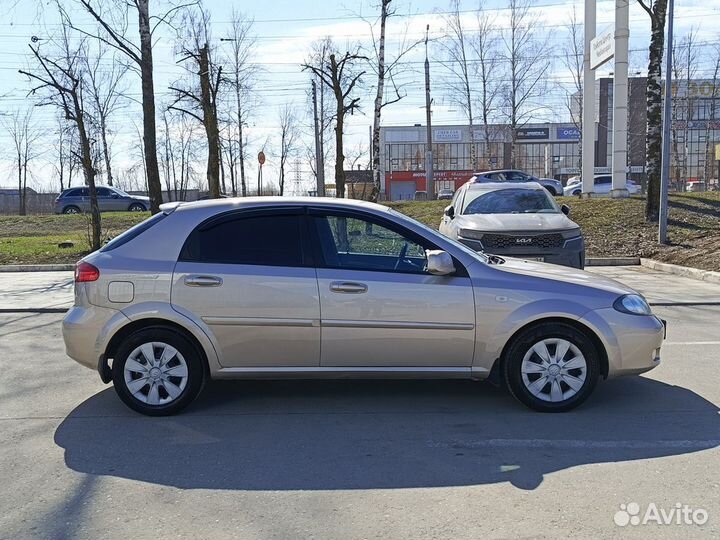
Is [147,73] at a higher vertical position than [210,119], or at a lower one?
higher

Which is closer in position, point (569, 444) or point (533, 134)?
point (569, 444)

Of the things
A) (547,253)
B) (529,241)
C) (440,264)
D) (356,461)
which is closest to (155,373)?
(356,461)

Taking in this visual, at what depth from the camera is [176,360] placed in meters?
5.20

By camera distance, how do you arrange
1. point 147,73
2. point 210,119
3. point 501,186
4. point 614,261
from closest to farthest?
1. point 501,186
2. point 614,261
3. point 147,73
4. point 210,119

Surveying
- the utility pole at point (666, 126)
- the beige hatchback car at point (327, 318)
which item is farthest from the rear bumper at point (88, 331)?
the utility pole at point (666, 126)

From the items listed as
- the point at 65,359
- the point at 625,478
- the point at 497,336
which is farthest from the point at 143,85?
the point at 625,478

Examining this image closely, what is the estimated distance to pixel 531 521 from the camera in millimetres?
3516

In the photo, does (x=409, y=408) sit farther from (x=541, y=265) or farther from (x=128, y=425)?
(x=128, y=425)

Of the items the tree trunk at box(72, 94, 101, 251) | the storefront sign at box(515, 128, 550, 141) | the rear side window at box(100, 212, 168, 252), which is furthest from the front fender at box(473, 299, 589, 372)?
the storefront sign at box(515, 128, 550, 141)

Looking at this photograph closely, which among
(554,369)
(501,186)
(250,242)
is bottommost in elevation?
(554,369)

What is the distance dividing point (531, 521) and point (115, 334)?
3.39 m

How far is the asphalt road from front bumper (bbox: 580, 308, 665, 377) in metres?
0.38

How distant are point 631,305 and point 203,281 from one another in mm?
3361

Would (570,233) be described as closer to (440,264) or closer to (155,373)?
(440,264)
